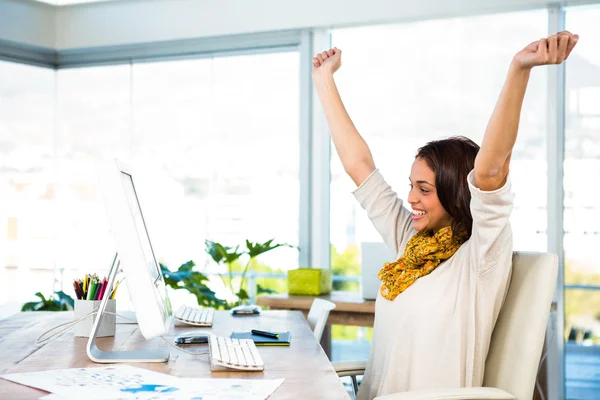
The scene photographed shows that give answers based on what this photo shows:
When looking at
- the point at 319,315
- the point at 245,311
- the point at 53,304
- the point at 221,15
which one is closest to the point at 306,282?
the point at 245,311

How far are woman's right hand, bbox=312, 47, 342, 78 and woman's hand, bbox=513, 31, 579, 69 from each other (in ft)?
2.83

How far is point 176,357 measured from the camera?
182cm

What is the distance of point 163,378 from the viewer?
156 cm

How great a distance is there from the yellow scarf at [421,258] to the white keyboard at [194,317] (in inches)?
29.2

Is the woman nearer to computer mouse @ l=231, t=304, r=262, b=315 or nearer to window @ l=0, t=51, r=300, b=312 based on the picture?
computer mouse @ l=231, t=304, r=262, b=315

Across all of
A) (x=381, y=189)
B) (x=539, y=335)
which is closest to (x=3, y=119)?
(x=381, y=189)

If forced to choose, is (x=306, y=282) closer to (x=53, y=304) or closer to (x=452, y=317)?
(x=53, y=304)

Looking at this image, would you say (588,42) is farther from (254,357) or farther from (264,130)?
(254,357)

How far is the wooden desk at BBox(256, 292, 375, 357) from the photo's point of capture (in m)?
3.54

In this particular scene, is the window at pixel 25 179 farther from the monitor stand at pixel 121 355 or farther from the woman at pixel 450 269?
the woman at pixel 450 269

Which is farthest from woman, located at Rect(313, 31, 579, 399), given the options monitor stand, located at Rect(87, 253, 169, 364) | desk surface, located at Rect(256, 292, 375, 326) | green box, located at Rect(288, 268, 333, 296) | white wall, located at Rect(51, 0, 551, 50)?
white wall, located at Rect(51, 0, 551, 50)

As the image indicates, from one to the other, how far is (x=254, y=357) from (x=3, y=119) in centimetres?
391

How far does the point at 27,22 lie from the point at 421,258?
4004 millimetres

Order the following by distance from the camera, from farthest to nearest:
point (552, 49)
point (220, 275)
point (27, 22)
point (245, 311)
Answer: point (27, 22), point (220, 275), point (245, 311), point (552, 49)
